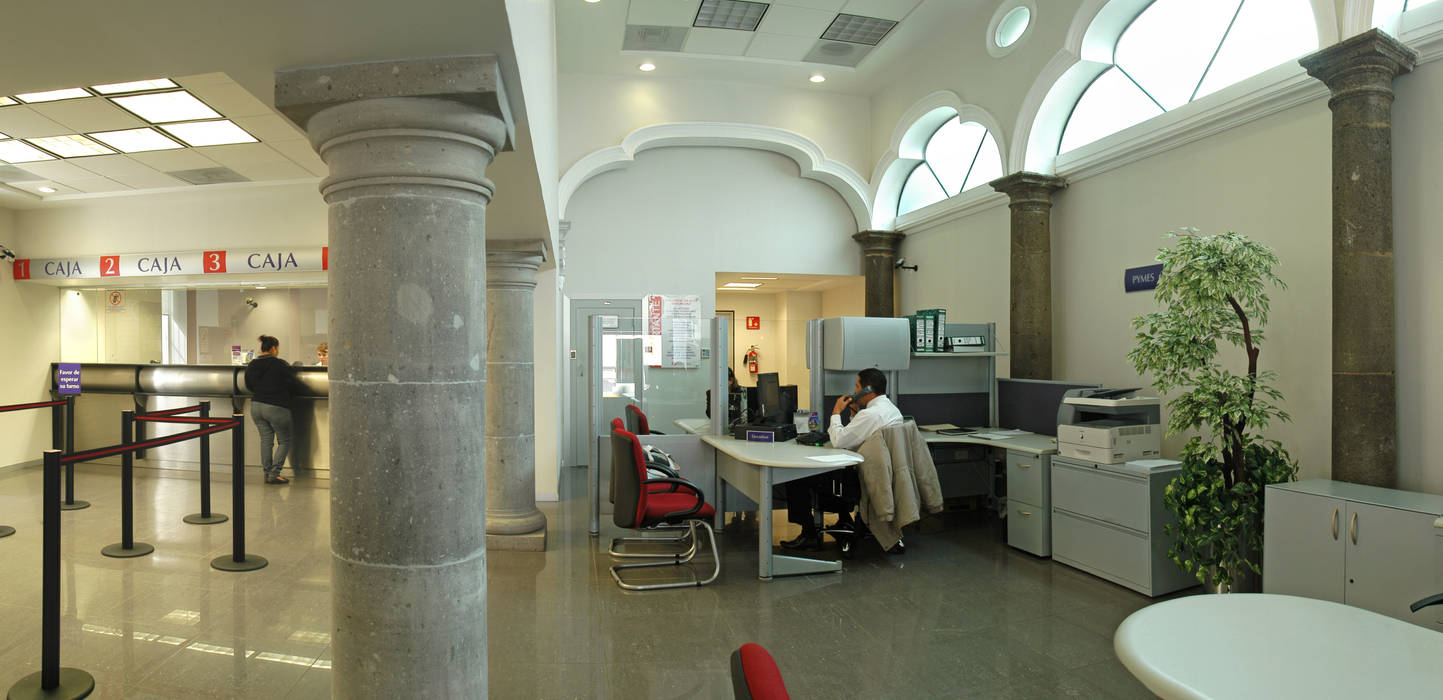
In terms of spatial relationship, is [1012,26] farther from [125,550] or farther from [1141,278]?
[125,550]

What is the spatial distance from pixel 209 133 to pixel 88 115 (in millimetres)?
756

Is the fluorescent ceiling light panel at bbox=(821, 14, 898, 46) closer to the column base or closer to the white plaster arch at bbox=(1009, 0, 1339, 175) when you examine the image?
the white plaster arch at bbox=(1009, 0, 1339, 175)

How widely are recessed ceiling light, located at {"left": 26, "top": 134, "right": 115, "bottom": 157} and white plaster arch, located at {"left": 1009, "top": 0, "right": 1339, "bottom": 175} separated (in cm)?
802

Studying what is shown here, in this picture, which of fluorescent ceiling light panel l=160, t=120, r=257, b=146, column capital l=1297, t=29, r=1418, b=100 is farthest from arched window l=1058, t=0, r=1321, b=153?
fluorescent ceiling light panel l=160, t=120, r=257, b=146

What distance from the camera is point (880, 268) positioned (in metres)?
8.98

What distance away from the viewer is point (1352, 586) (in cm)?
326

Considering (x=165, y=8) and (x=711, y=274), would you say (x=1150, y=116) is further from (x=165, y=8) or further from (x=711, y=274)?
(x=165, y=8)

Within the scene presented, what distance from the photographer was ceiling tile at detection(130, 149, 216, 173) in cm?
637

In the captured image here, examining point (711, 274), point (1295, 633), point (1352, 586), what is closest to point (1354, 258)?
point (1352, 586)

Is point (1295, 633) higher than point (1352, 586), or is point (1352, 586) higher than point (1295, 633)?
point (1295, 633)

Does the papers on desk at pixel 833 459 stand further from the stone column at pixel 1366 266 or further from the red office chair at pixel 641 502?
the stone column at pixel 1366 266

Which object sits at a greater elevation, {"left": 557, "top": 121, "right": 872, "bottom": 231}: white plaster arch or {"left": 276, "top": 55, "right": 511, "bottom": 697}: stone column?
{"left": 557, "top": 121, "right": 872, "bottom": 231}: white plaster arch

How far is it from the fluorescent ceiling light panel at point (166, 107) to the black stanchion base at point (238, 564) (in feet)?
10.6

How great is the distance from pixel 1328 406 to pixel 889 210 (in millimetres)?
5574
